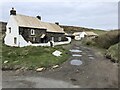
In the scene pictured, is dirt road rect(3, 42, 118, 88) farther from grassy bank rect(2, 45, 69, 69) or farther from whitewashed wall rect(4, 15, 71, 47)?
whitewashed wall rect(4, 15, 71, 47)

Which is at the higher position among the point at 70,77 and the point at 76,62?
the point at 76,62

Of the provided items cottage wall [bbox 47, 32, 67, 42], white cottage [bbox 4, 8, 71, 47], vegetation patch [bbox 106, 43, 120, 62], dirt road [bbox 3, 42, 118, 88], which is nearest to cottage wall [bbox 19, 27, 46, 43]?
white cottage [bbox 4, 8, 71, 47]

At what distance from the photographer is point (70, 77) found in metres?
24.7

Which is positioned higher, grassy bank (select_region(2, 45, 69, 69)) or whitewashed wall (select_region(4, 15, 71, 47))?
whitewashed wall (select_region(4, 15, 71, 47))

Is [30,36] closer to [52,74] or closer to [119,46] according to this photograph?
[119,46]

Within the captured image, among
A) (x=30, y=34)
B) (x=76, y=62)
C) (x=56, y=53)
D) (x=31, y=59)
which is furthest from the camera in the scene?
(x=30, y=34)

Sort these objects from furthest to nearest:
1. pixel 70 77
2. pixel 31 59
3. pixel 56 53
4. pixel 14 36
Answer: pixel 14 36, pixel 56 53, pixel 31 59, pixel 70 77

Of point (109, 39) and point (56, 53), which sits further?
Result: point (109, 39)

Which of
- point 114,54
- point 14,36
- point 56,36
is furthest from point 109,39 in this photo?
point 14,36

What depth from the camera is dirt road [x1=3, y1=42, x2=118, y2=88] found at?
22094 mm

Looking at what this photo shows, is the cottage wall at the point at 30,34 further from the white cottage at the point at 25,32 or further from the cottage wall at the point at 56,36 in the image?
the cottage wall at the point at 56,36

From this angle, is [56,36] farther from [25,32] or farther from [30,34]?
[25,32]

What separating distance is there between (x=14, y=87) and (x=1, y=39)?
1169 inches

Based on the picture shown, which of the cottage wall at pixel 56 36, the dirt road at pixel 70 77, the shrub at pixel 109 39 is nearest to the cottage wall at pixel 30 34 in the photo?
the cottage wall at pixel 56 36
